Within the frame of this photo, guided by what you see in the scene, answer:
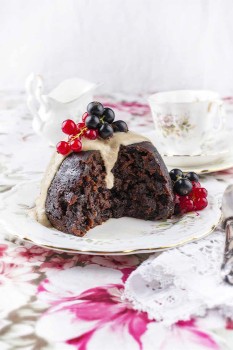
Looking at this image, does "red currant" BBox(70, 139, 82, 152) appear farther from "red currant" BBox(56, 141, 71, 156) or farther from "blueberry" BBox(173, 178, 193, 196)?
"blueberry" BBox(173, 178, 193, 196)

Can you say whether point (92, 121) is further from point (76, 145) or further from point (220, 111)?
point (220, 111)

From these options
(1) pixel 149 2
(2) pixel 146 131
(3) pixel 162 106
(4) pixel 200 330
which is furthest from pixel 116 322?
(1) pixel 149 2

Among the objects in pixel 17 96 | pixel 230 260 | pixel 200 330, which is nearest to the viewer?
pixel 200 330

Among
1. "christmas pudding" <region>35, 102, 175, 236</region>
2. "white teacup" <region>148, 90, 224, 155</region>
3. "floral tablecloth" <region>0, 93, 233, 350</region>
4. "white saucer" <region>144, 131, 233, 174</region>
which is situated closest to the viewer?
"floral tablecloth" <region>0, 93, 233, 350</region>

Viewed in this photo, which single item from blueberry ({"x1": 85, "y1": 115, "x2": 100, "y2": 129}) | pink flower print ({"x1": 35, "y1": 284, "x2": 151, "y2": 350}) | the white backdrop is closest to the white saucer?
blueberry ({"x1": 85, "y1": 115, "x2": 100, "y2": 129})

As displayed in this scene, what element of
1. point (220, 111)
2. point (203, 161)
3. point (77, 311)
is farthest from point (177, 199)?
point (220, 111)

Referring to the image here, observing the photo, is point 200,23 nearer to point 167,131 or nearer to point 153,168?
point 167,131
